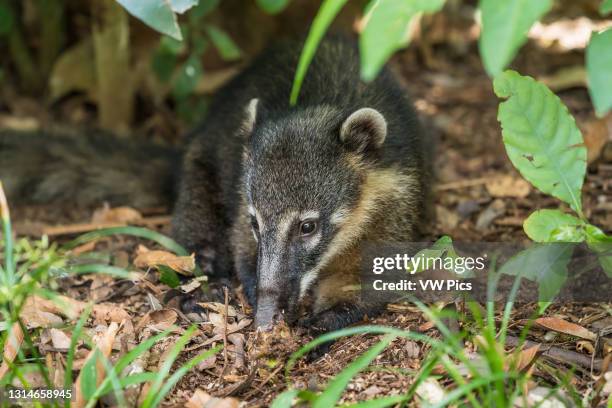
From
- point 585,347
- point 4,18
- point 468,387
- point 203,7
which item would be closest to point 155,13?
point 203,7

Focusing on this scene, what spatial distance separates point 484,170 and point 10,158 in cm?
471

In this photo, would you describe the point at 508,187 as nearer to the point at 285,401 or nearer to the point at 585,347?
the point at 585,347

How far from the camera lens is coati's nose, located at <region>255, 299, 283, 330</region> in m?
4.74

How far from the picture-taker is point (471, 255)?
5.63 metres

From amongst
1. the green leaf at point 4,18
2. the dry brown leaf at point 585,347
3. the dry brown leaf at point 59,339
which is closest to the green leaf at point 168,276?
the dry brown leaf at point 59,339

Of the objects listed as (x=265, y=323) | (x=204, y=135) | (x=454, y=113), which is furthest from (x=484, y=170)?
(x=265, y=323)

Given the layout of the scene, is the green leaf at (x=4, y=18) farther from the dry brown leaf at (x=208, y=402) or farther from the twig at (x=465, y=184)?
the dry brown leaf at (x=208, y=402)

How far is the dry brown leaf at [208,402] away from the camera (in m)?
3.99

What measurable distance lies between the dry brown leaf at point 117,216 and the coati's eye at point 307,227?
8.28ft

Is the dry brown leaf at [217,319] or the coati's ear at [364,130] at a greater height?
the coati's ear at [364,130]

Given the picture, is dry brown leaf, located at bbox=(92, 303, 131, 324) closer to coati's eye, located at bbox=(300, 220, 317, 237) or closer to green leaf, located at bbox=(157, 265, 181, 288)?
green leaf, located at bbox=(157, 265, 181, 288)

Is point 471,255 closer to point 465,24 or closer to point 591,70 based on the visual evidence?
point 591,70

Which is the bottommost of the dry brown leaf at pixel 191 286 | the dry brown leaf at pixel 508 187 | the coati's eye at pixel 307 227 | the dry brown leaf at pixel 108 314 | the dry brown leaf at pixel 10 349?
the dry brown leaf at pixel 10 349

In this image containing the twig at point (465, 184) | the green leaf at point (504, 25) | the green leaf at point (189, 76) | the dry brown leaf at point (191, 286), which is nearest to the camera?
the green leaf at point (504, 25)
